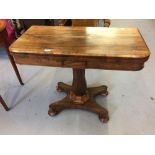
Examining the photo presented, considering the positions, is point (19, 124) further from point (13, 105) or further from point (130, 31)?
point (130, 31)

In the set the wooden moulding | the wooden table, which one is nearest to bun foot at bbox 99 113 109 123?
the wooden table

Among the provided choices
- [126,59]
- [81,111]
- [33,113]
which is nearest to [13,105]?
[33,113]

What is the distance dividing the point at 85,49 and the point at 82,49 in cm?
2

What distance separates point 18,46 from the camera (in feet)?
3.19

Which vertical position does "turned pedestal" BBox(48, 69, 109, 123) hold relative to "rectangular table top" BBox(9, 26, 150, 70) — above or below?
below

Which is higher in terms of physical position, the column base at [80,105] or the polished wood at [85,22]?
the polished wood at [85,22]

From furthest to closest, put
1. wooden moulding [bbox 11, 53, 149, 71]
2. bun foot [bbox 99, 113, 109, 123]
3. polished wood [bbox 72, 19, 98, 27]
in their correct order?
polished wood [bbox 72, 19, 98, 27] → bun foot [bbox 99, 113, 109, 123] → wooden moulding [bbox 11, 53, 149, 71]

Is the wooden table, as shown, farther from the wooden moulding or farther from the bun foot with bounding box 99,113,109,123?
the bun foot with bounding box 99,113,109,123

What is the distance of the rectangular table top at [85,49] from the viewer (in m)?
0.88

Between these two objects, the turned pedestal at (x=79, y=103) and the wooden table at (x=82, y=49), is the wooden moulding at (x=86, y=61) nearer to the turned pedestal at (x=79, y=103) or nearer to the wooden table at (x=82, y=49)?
the wooden table at (x=82, y=49)

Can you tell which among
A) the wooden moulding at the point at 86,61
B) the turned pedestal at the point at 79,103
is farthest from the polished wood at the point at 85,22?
the wooden moulding at the point at 86,61

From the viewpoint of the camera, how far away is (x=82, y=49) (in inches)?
A: 36.7

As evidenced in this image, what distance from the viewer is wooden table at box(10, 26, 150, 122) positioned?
88cm

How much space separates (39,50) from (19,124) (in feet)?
2.25
